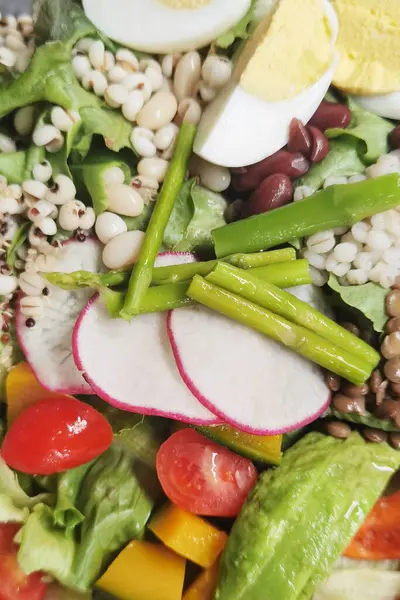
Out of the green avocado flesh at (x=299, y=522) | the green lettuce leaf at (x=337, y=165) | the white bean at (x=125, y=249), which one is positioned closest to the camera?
the green avocado flesh at (x=299, y=522)

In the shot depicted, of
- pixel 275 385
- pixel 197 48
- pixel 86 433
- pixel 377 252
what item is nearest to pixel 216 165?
pixel 197 48

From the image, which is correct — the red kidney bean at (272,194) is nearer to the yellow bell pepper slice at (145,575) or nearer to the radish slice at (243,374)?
the radish slice at (243,374)

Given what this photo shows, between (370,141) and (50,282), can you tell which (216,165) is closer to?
(370,141)

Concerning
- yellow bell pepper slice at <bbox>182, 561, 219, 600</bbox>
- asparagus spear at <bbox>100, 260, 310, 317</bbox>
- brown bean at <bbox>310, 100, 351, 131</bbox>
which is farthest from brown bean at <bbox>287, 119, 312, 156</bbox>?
yellow bell pepper slice at <bbox>182, 561, 219, 600</bbox>

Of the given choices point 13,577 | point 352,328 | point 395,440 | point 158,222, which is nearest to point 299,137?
point 158,222

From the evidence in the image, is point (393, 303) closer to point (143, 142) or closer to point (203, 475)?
point (203, 475)

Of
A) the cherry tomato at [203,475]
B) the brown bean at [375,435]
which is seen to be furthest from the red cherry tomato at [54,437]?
the brown bean at [375,435]
